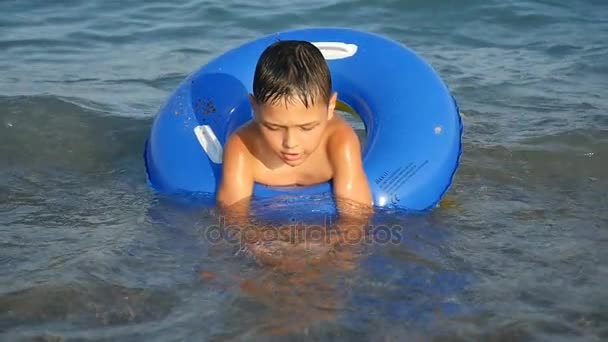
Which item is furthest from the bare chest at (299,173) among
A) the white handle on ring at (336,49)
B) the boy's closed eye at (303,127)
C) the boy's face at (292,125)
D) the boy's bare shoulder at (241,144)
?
the white handle on ring at (336,49)

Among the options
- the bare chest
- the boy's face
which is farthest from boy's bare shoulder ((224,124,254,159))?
the boy's face

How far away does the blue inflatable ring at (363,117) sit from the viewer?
387cm

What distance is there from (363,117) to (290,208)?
0.72 meters

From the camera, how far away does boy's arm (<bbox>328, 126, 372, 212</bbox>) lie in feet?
12.3

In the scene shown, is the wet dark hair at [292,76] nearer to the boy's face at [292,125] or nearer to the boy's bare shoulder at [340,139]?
the boy's face at [292,125]

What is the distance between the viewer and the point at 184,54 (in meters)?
7.64

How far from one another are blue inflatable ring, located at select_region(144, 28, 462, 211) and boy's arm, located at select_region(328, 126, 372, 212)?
87mm

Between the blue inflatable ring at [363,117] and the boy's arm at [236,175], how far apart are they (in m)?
0.07

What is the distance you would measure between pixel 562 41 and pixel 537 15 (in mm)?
1016

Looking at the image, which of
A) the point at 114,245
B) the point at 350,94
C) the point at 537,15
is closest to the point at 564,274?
the point at 350,94

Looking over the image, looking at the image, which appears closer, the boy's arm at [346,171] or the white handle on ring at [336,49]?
the boy's arm at [346,171]

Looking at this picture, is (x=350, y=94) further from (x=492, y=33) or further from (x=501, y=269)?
(x=492, y=33)

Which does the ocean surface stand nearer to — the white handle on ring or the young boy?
the young boy

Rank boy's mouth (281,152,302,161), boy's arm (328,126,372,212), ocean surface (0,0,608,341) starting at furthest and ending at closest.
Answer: boy's arm (328,126,372,212), boy's mouth (281,152,302,161), ocean surface (0,0,608,341)
